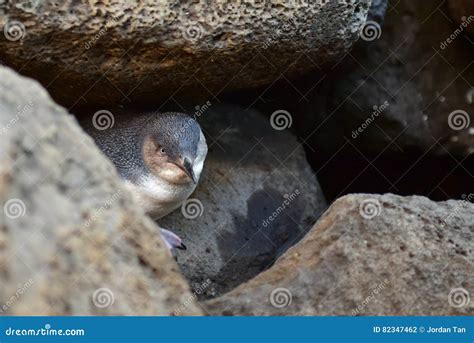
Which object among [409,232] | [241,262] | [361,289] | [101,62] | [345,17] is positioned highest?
[345,17]

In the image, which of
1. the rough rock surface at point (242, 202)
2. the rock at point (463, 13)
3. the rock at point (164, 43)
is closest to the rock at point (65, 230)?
the rock at point (164, 43)

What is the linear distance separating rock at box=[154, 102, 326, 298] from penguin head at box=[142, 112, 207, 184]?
1.26 feet

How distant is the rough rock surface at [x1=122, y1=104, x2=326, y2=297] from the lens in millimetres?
4227

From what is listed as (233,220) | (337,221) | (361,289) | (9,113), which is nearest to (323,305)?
(361,289)

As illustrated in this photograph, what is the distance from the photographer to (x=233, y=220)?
4391mm

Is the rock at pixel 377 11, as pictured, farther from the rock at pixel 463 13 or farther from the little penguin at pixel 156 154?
the little penguin at pixel 156 154

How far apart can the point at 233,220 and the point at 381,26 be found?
4.00 ft

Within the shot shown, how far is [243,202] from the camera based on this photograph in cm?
445

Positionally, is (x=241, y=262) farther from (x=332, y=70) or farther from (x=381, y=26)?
(x=381, y=26)

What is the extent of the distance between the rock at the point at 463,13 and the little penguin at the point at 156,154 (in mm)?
1436

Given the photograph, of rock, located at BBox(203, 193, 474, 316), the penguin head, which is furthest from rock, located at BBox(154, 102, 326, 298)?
rock, located at BBox(203, 193, 474, 316)

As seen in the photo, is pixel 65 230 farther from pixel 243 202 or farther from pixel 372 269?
pixel 243 202

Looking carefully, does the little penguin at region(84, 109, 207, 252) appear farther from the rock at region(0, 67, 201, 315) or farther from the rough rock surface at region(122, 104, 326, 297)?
the rock at region(0, 67, 201, 315)

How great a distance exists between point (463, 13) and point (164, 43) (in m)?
1.64
